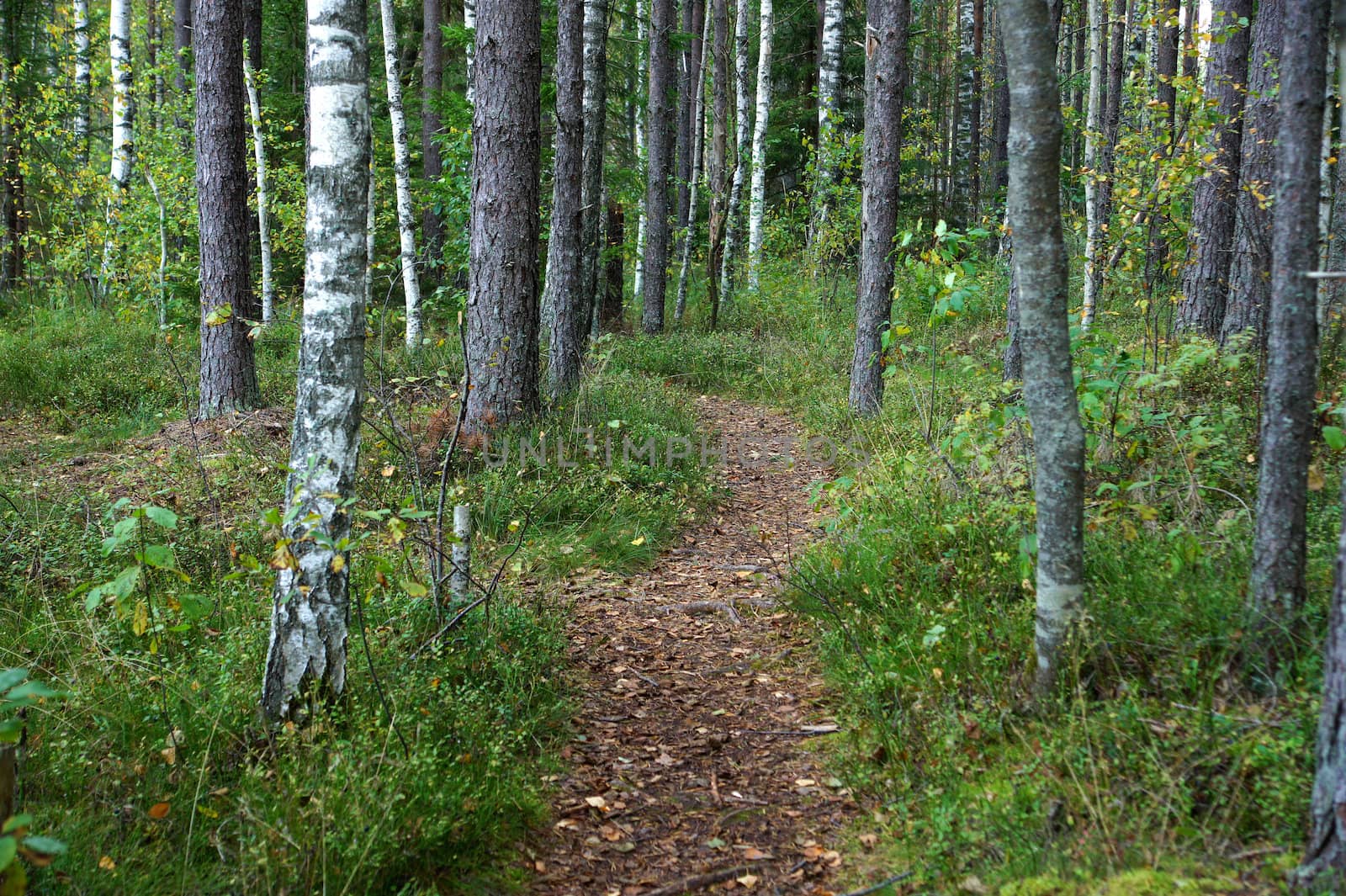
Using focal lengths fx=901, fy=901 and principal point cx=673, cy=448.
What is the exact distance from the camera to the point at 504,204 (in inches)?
305

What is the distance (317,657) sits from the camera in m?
3.64

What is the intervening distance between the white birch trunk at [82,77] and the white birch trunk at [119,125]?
1725 mm

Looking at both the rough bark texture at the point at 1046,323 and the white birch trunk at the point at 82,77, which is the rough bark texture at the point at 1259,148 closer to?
the rough bark texture at the point at 1046,323

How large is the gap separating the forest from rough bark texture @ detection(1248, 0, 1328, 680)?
2 centimetres

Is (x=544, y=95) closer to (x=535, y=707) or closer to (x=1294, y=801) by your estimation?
(x=535, y=707)

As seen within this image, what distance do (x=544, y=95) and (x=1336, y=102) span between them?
1003 centimetres

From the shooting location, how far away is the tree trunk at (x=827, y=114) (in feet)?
45.2

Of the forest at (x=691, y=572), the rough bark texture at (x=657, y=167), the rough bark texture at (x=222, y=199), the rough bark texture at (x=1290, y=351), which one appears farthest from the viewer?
the rough bark texture at (x=657, y=167)

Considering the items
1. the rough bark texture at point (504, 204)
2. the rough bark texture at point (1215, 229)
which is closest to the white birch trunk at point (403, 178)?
the rough bark texture at point (504, 204)

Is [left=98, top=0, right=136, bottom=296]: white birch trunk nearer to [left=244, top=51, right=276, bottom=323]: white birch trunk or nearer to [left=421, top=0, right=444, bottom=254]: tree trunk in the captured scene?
[left=244, top=51, right=276, bottom=323]: white birch trunk

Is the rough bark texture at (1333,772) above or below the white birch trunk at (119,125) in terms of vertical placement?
below

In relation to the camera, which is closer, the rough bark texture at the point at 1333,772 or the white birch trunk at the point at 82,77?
the rough bark texture at the point at 1333,772

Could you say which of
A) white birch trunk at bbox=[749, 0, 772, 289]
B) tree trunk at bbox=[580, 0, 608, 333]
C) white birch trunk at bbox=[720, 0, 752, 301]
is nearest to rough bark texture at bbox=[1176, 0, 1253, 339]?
tree trunk at bbox=[580, 0, 608, 333]

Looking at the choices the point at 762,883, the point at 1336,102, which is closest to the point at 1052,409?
the point at 762,883
